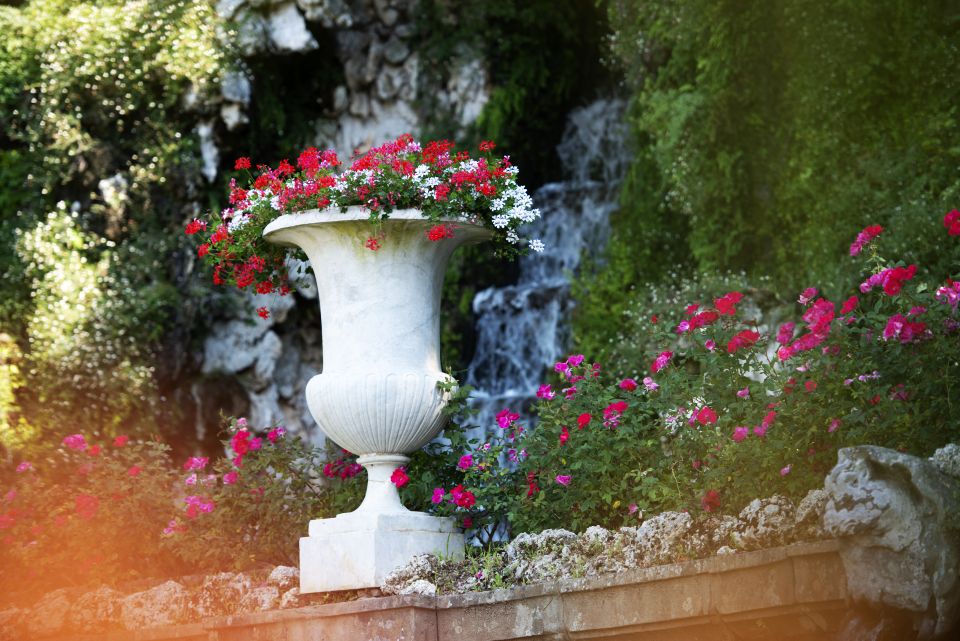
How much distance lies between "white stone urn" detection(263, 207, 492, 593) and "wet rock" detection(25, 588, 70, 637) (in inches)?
45.1

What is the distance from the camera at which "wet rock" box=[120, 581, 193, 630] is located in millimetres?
4570

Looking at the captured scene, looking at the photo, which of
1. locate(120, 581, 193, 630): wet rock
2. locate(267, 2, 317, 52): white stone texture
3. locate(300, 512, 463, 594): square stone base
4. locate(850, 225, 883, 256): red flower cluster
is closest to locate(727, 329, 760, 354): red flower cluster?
locate(850, 225, 883, 256): red flower cluster

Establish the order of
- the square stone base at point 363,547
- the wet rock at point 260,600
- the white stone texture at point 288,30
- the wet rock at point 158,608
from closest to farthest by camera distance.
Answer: the square stone base at point 363,547, the wet rock at point 260,600, the wet rock at point 158,608, the white stone texture at point 288,30

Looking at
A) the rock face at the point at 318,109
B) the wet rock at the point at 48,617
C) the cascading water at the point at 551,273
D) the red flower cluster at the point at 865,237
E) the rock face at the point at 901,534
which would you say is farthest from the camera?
the rock face at the point at 318,109

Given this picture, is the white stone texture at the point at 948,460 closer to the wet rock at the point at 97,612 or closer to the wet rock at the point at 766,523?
the wet rock at the point at 766,523

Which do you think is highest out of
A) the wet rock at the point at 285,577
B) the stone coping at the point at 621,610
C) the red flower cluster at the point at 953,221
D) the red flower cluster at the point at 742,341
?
the red flower cluster at the point at 953,221

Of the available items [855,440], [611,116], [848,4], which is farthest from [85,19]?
[855,440]

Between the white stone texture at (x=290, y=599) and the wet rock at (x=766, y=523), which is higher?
the wet rock at (x=766, y=523)

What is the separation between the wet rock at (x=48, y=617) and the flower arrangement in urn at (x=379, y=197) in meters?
1.44

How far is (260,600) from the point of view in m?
4.41

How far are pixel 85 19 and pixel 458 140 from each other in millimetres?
3506

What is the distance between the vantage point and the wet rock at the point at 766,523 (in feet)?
11.0

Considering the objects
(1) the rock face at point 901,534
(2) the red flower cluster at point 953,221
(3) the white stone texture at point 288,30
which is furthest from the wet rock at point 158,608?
(3) the white stone texture at point 288,30

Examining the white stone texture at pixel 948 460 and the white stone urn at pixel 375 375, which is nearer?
the white stone texture at pixel 948 460
